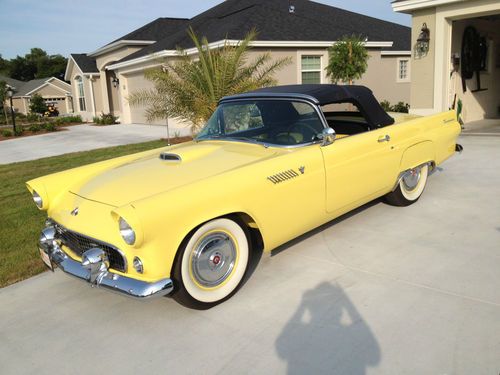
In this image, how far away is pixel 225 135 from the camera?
14.9 feet

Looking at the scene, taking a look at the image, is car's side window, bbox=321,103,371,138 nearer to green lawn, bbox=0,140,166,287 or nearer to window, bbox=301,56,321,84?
green lawn, bbox=0,140,166,287

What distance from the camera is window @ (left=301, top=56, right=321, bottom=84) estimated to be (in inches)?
645

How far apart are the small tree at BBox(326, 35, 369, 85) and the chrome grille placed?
13.3 metres

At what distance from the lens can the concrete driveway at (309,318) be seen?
8.61 feet

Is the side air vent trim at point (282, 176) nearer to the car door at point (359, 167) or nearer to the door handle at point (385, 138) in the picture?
the car door at point (359, 167)

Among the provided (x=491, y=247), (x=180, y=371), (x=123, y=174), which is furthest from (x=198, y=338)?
(x=491, y=247)

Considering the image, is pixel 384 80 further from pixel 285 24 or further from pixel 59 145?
pixel 59 145

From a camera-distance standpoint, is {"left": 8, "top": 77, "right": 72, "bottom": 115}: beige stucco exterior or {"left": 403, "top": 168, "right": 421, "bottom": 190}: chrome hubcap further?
{"left": 8, "top": 77, "right": 72, "bottom": 115}: beige stucco exterior

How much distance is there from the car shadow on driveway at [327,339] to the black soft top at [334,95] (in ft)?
6.32

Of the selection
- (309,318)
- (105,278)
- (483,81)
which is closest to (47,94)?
(483,81)

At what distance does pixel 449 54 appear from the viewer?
10312 mm

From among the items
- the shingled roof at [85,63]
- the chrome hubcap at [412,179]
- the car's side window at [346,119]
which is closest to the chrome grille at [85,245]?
the car's side window at [346,119]

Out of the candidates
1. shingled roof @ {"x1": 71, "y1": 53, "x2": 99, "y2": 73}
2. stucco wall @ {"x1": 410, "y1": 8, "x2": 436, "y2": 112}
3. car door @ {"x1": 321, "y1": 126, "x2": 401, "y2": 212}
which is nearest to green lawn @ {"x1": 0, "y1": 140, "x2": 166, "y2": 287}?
car door @ {"x1": 321, "y1": 126, "x2": 401, "y2": 212}

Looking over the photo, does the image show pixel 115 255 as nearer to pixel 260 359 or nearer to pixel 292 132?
pixel 260 359
